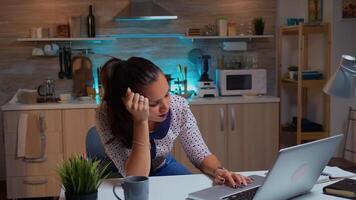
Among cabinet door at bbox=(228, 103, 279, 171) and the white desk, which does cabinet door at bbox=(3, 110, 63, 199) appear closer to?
cabinet door at bbox=(228, 103, 279, 171)

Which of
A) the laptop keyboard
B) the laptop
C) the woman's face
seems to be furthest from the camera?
the woman's face

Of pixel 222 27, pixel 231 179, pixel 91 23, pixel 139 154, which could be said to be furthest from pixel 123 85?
pixel 222 27

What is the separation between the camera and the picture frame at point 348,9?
4539 millimetres

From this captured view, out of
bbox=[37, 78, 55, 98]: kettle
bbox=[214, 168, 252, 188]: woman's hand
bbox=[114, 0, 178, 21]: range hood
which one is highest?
bbox=[114, 0, 178, 21]: range hood

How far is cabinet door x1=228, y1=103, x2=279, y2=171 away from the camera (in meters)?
4.24

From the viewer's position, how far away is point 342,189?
5.55 ft

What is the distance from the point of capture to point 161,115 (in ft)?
6.45

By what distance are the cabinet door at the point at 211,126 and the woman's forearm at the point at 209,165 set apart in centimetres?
210

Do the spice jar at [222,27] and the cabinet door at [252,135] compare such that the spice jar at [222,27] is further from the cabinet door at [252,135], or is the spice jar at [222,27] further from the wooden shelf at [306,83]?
the cabinet door at [252,135]

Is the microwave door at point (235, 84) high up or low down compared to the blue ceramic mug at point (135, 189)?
up

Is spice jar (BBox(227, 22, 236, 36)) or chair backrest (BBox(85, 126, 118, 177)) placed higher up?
spice jar (BBox(227, 22, 236, 36))

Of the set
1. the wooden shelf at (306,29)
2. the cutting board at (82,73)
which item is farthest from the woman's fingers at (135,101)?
the wooden shelf at (306,29)

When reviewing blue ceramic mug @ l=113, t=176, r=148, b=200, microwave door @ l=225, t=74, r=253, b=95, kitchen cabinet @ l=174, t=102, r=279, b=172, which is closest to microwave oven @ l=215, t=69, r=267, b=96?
microwave door @ l=225, t=74, r=253, b=95

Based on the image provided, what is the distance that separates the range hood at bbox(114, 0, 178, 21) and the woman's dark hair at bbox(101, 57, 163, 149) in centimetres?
236
